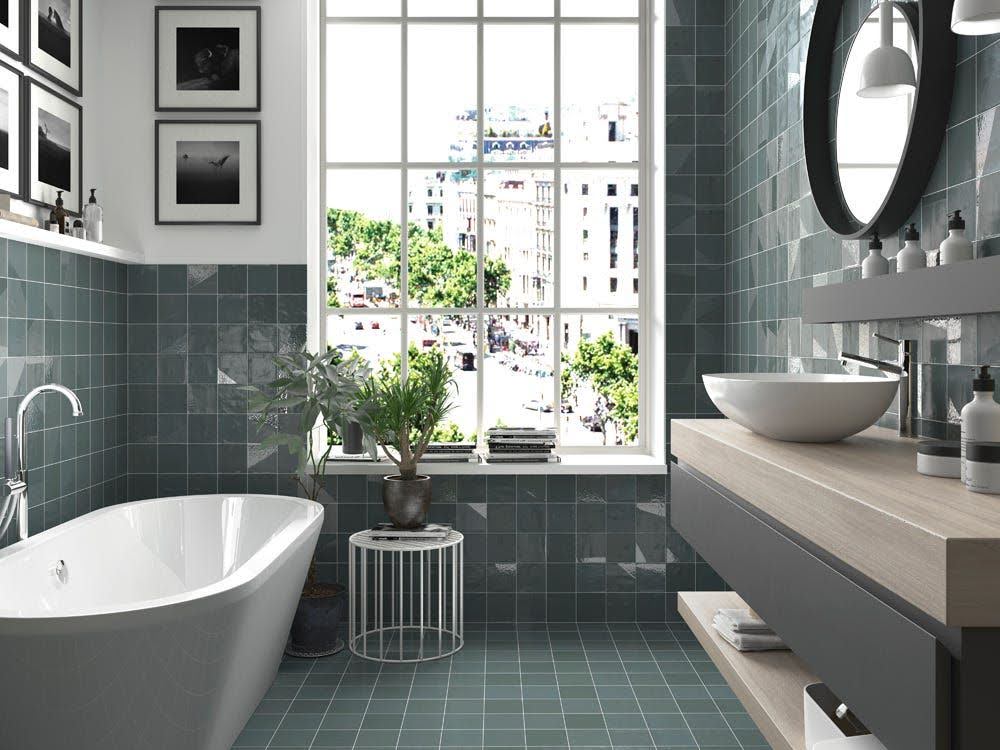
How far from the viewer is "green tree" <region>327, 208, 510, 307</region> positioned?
183 inches

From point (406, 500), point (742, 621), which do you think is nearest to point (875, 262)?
point (742, 621)

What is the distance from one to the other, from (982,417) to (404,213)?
3483 mm

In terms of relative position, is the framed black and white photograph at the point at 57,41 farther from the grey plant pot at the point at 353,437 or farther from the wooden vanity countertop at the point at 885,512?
the wooden vanity countertop at the point at 885,512

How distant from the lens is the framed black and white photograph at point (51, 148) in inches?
139

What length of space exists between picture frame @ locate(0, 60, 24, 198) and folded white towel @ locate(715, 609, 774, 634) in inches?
115

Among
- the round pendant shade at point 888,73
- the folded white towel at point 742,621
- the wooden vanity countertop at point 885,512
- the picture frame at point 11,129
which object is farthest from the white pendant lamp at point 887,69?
the picture frame at point 11,129

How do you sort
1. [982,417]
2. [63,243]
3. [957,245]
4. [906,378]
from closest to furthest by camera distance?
1. [982,417]
2. [957,245]
3. [906,378]
4. [63,243]

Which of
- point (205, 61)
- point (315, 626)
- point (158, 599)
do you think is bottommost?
point (315, 626)

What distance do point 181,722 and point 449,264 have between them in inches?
108

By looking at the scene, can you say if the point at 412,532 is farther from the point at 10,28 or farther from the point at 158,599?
the point at 10,28

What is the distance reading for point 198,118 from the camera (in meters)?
4.36

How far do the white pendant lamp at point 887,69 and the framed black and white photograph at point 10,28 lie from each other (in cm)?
304

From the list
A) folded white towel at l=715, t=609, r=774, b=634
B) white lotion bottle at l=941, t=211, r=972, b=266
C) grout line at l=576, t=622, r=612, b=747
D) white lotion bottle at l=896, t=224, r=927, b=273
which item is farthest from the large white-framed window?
white lotion bottle at l=941, t=211, r=972, b=266

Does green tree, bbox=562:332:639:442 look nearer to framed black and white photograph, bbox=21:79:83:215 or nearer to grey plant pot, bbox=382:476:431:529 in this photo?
grey plant pot, bbox=382:476:431:529
